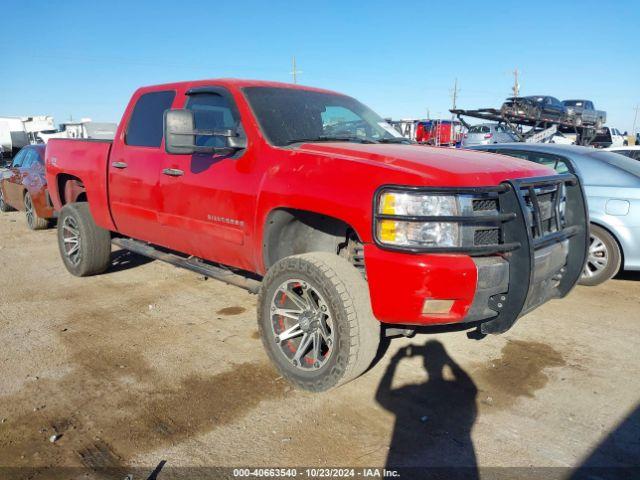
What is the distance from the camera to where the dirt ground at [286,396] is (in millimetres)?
2459

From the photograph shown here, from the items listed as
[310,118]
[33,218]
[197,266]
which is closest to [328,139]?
[310,118]


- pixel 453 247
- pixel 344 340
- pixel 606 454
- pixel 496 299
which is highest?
pixel 453 247

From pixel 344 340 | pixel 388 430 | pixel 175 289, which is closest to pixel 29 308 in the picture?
pixel 175 289

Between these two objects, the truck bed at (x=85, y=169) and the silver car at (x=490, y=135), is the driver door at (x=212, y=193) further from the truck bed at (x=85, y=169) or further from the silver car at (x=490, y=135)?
the silver car at (x=490, y=135)

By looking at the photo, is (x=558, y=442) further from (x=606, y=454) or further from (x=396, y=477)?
(x=396, y=477)

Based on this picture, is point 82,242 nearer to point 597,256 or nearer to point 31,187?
point 31,187

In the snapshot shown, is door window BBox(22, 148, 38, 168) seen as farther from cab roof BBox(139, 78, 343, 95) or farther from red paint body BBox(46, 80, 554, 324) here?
cab roof BBox(139, 78, 343, 95)

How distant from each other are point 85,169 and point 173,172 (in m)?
1.73

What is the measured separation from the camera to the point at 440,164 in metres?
2.75

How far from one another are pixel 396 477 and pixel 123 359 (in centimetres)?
218

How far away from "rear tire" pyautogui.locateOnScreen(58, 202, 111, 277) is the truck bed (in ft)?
0.72

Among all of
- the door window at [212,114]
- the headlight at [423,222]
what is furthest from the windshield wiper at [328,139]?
the headlight at [423,222]

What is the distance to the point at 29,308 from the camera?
182 inches

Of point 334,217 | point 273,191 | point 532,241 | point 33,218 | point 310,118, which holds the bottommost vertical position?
point 33,218
